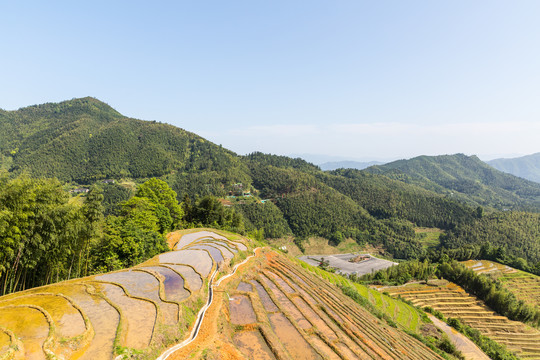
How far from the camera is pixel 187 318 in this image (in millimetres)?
18422

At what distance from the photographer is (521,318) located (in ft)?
219

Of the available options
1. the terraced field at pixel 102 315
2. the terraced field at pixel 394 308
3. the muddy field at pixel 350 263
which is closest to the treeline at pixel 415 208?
the muddy field at pixel 350 263

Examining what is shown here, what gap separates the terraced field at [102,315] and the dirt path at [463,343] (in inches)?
2281

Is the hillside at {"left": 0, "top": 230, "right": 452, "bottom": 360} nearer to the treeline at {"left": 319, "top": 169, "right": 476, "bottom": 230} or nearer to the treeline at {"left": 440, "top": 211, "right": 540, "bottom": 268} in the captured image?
the treeline at {"left": 440, "top": 211, "right": 540, "bottom": 268}

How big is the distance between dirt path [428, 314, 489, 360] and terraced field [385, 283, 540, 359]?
11901 millimetres

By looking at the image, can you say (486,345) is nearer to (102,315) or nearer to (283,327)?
(283,327)

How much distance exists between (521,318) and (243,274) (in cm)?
8797

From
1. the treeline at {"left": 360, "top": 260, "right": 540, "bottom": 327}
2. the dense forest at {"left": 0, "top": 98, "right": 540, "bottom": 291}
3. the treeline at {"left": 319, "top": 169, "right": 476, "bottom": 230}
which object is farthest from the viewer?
the treeline at {"left": 319, "top": 169, "right": 476, "bottom": 230}

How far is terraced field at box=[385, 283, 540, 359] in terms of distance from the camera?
59175mm

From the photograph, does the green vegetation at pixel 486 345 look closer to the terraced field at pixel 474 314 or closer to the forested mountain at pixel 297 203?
the terraced field at pixel 474 314

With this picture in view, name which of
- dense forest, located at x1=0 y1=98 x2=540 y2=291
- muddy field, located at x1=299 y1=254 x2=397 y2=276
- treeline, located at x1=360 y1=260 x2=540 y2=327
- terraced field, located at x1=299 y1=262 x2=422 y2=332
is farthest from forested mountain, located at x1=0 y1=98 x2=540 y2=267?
terraced field, located at x1=299 y1=262 x2=422 y2=332

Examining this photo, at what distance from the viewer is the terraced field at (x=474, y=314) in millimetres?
59175

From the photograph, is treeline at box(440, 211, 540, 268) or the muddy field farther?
treeline at box(440, 211, 540, 268)

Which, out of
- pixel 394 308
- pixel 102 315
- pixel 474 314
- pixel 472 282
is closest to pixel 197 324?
pixel 102 315
